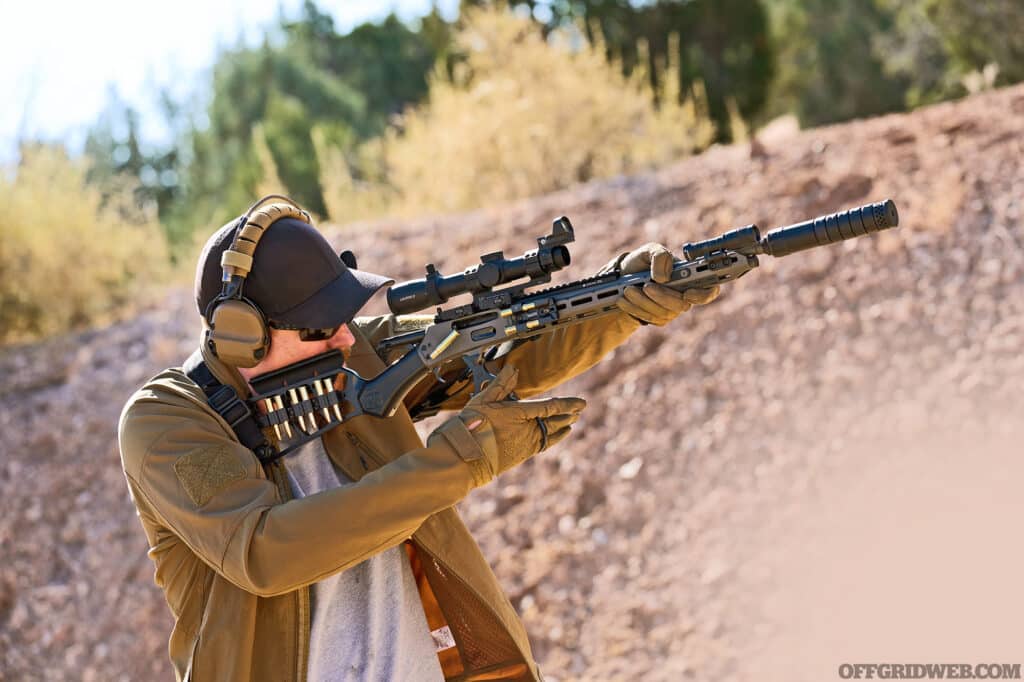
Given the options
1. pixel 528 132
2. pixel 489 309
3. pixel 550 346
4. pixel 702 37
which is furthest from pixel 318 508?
pixel 702 37

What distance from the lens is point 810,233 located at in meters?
3.41

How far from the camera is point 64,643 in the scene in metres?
7.95

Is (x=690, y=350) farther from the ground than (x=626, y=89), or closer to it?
closer to it

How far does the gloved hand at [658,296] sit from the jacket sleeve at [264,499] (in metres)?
0.69

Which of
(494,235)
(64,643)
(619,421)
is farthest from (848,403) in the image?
(64,643)

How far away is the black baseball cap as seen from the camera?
10.6ft

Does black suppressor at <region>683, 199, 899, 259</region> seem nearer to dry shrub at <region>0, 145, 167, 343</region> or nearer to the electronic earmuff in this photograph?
the electronic earmuff

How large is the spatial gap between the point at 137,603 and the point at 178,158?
14.1 metres

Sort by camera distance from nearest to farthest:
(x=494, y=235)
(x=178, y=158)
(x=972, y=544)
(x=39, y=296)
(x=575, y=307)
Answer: (x=575, y=307) < (x=972, y=544) < (x=494, y=235) < (x=39, y=296) < (x=178, y=158)

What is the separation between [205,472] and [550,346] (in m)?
1.24

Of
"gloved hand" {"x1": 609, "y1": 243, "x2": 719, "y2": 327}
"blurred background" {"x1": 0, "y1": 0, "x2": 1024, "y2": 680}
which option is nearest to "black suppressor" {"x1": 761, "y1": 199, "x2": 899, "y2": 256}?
"gloved hand" {"x1": 609, "y1": 243, "x2": 719, "y2": 327}

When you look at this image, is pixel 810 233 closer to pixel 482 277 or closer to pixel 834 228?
pixel 834 228

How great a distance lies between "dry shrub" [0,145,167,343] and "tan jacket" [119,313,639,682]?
784cm

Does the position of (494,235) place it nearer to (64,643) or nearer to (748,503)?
(748,503)
